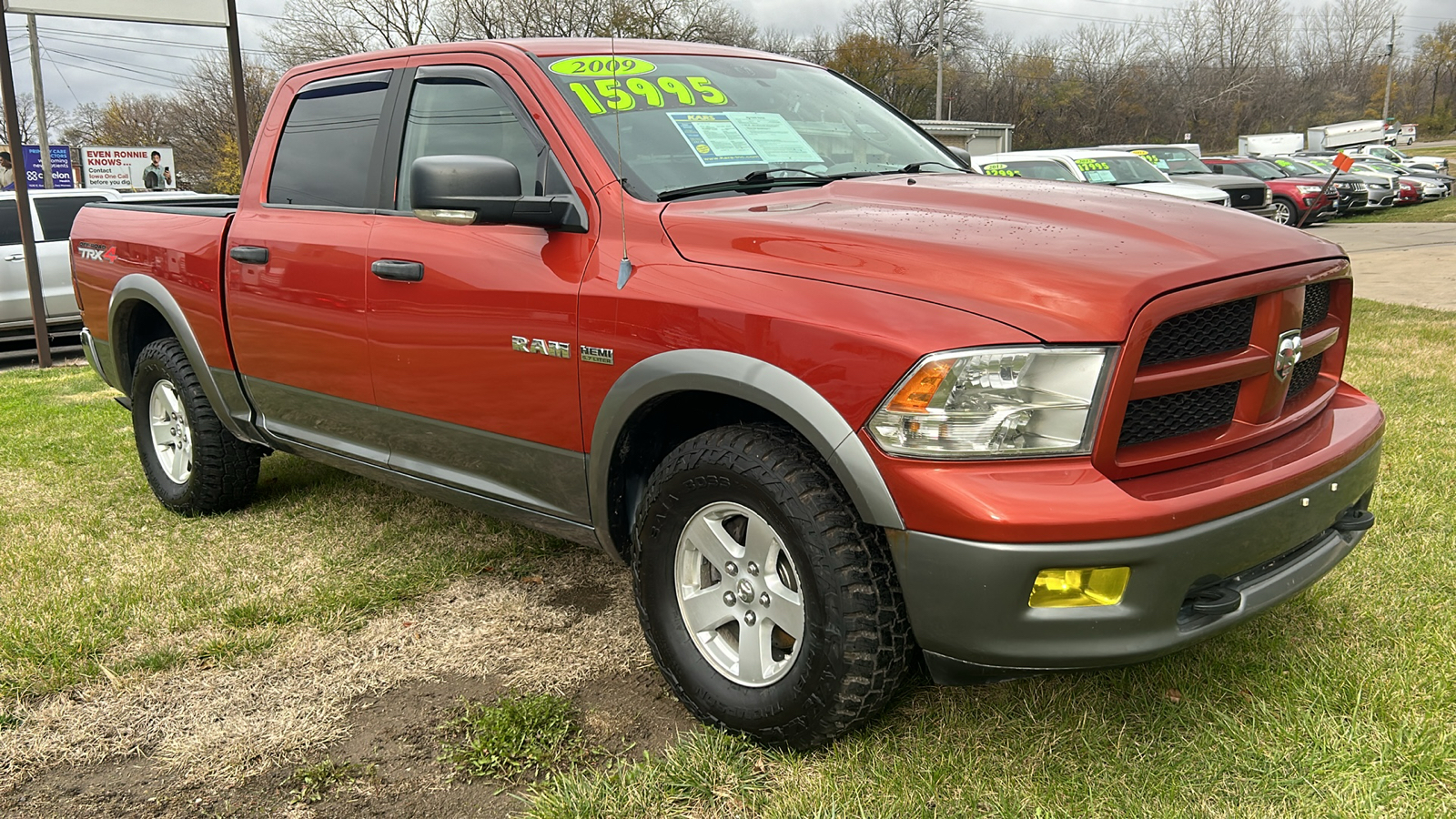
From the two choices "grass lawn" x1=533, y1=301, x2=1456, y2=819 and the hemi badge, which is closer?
"grass lawn" x1=533, y1=301, x2=1456, y2=819

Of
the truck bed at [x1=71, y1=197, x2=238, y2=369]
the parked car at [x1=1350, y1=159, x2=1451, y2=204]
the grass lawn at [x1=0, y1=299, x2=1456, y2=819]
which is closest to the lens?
the grass lawn at [x1=0, y1=299, x2=1456, y2=819]

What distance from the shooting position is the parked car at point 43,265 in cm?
1021

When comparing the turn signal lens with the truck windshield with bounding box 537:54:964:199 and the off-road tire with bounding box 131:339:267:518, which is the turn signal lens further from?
the off-road tire with bounding box 131:339:267:518

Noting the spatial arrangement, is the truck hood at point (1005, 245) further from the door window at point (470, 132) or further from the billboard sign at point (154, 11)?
the billboard sign at point (154, 11)

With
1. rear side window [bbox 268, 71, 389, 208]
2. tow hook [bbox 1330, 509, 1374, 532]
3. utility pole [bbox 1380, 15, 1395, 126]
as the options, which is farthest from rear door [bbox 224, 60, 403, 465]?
utility pole [bbox 1380, 15, 1395, 126]

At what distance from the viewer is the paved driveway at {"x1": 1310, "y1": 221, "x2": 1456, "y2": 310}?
10789mm

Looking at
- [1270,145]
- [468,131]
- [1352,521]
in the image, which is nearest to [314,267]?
[468,131]

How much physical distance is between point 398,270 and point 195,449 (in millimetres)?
1892

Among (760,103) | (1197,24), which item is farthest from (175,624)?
(1197,24)

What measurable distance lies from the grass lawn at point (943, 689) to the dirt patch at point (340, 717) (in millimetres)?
123

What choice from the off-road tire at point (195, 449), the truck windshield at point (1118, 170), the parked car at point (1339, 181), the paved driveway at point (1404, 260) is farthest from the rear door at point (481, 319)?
the parked car at point (1339, 181)

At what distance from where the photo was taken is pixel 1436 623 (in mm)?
3080

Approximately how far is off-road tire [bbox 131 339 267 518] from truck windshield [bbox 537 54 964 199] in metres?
2.38

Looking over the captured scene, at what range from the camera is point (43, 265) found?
1020cm
